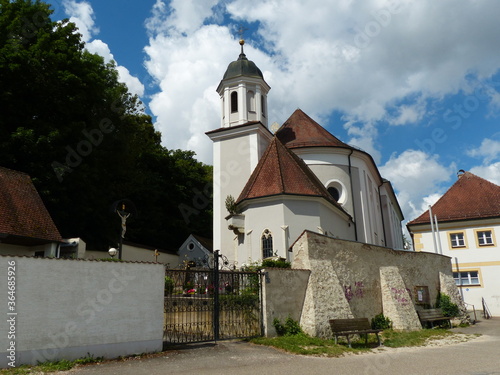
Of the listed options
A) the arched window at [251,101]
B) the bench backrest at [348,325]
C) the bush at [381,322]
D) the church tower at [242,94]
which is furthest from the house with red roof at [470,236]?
the bench backrest at [348,325]

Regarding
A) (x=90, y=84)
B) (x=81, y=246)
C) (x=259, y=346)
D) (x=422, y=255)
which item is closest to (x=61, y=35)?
(x=90, y=84)

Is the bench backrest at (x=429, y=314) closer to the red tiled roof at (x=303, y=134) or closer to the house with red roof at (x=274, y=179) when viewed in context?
the house with red roof at (x=274, y=179)

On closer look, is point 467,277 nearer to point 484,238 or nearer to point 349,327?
point 484,238

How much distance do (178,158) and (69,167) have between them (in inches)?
871

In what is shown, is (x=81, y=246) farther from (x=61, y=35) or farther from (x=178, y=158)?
(x=178, y=158)

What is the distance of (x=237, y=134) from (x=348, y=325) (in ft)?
55.9

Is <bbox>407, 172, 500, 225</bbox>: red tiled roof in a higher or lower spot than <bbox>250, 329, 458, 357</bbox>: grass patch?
higher

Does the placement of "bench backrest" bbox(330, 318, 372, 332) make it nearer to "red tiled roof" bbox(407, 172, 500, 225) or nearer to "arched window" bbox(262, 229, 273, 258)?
"arched window" bbox(262, 229, 273, 258)

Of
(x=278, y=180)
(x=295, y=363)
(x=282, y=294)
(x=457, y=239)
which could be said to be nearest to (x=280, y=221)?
(x=278, y=180)

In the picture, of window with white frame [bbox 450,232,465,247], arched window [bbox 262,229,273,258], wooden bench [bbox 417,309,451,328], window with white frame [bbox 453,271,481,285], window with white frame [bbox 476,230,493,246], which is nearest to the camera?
wooden bench [bbox 417,309,451,328]

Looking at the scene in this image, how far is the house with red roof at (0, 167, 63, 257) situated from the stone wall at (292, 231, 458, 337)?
30.6 ft

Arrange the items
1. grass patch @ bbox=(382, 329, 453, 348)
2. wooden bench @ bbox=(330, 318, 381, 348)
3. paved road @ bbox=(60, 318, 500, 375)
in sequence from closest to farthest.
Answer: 1. paved road @ bbox=(60, 318, 500, 375)
2. wooden bench @ bbox=(330, 318, 381, 348)
3. grass patch @ bbox=(382, 329, 453, 348)

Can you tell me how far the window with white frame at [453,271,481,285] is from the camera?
2455 cm

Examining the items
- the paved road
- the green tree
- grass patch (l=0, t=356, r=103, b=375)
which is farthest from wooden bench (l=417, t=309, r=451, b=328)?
the green tree
